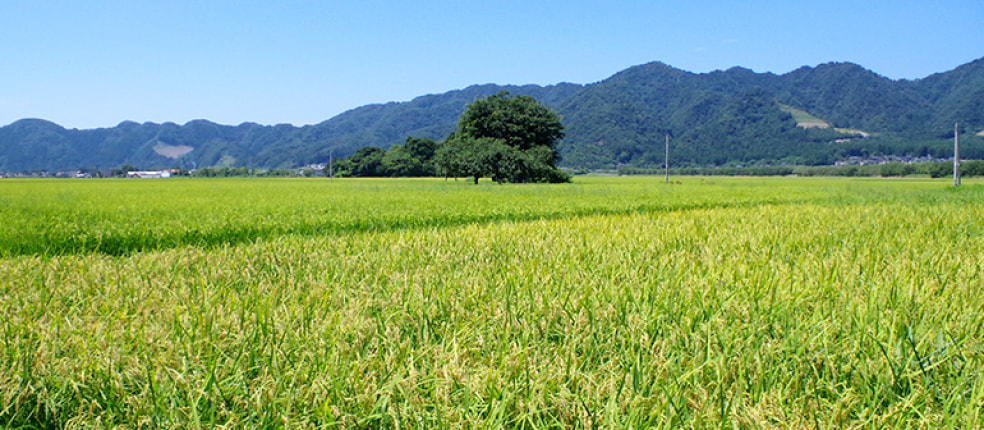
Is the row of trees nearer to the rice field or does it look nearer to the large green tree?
the large green tree

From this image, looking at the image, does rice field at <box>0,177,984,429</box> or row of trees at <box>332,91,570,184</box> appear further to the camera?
row of trees at <box>332,91,570,184</box>

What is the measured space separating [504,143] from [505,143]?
4.37 feet

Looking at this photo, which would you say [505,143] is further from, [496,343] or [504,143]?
[496,343]

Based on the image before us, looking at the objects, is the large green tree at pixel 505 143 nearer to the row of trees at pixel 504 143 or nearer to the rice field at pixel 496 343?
the row of trees at pixel 504 143

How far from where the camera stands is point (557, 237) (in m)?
4.92

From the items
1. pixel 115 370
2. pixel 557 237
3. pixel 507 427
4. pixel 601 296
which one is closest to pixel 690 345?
pixel 601 296

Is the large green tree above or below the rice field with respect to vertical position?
above

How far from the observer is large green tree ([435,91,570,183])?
138ft

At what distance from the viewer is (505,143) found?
149 ft

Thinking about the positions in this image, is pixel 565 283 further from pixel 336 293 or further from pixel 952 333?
pixel 952 333

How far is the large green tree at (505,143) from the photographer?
42.2 metres

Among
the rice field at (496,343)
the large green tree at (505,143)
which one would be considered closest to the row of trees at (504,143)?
the large green tree at (505,143)

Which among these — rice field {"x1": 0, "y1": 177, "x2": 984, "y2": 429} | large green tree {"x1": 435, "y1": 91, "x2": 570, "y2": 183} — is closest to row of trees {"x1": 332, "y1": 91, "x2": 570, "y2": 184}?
large green tree {"x1": 435, "y1": 91, "x2": 570, "y2": 183}

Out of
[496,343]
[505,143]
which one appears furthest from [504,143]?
[496,343]
